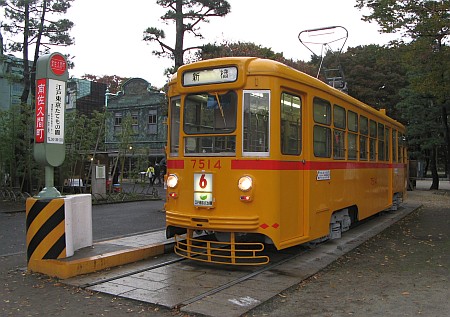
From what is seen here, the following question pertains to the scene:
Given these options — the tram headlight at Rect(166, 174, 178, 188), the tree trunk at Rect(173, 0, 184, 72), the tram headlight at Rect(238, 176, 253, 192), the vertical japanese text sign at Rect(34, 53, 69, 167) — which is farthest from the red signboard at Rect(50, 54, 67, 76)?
the tree trunk at Rect(173, 0, 184, 72)

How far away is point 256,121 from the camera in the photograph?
6.63 meters

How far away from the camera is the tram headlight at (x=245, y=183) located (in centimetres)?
642

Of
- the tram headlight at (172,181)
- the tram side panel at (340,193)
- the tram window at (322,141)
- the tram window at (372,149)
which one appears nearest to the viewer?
the tram headlight at (172,181)

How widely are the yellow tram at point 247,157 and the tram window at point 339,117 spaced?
350 millimetres

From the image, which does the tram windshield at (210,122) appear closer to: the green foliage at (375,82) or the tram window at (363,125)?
the tram window at (363,125)

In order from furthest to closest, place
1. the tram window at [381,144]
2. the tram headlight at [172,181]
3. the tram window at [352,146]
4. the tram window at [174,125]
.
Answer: the tram window at [381,144] → the tram window at [352,146] → the tram window at [174,125] → the tram headlight at [172,181]

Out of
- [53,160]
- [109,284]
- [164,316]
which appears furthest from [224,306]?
[53,160]

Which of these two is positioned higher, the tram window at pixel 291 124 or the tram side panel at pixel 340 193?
the tram window at pixel 291 124

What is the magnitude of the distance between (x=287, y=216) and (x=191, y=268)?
5.51 ft

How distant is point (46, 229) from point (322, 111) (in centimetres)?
493

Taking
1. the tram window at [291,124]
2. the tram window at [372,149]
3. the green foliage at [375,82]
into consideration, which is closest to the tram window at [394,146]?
the tram window at [372,149]

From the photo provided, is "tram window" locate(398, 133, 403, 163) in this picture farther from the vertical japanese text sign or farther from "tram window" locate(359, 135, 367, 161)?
the vertical japanese text sign

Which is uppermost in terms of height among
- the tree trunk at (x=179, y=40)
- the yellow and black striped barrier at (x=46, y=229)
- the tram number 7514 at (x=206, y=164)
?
the tree trunk at (x=179, y=40)

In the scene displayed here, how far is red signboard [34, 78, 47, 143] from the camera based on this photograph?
6355mm
